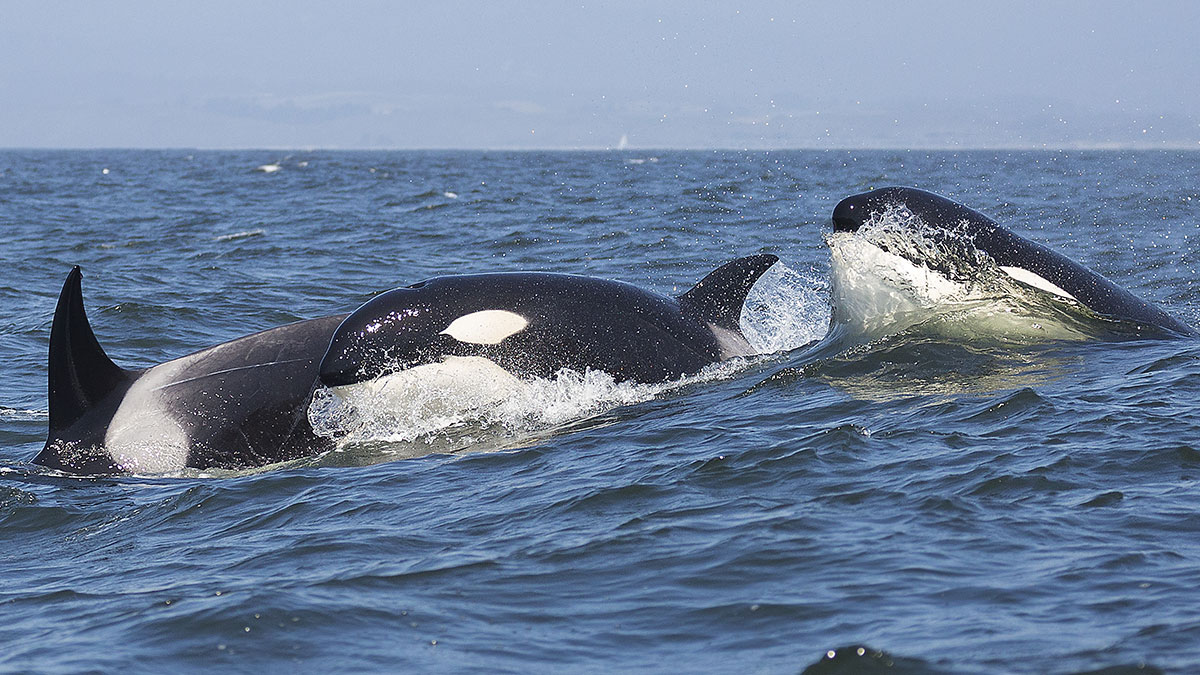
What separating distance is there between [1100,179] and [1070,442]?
1548 inches

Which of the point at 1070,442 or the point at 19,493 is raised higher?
the point at 1070,442

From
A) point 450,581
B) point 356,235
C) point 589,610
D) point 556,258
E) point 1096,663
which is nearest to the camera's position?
point 1096,663

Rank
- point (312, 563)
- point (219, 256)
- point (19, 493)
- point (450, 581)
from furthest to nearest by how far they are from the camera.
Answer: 1. point (219, 256)
2. point (19, 493)
3. point (312, 563)
4. point (450, 581)

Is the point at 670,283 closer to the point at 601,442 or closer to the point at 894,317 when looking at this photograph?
the point at 894,317

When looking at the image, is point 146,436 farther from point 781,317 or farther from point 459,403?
point 781,317

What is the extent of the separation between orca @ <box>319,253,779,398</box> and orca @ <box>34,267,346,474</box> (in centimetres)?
44

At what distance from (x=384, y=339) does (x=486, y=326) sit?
68cm

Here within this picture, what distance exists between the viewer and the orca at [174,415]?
8.54 metres

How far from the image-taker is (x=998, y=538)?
5871 millimetres

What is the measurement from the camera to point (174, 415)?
8.66 meters

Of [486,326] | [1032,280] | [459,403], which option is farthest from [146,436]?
[1032,280]

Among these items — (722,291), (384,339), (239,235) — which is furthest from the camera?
(239,235)

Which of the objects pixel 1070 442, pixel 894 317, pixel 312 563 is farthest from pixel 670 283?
pixel 312 563

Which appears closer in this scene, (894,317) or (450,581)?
(450,581)
